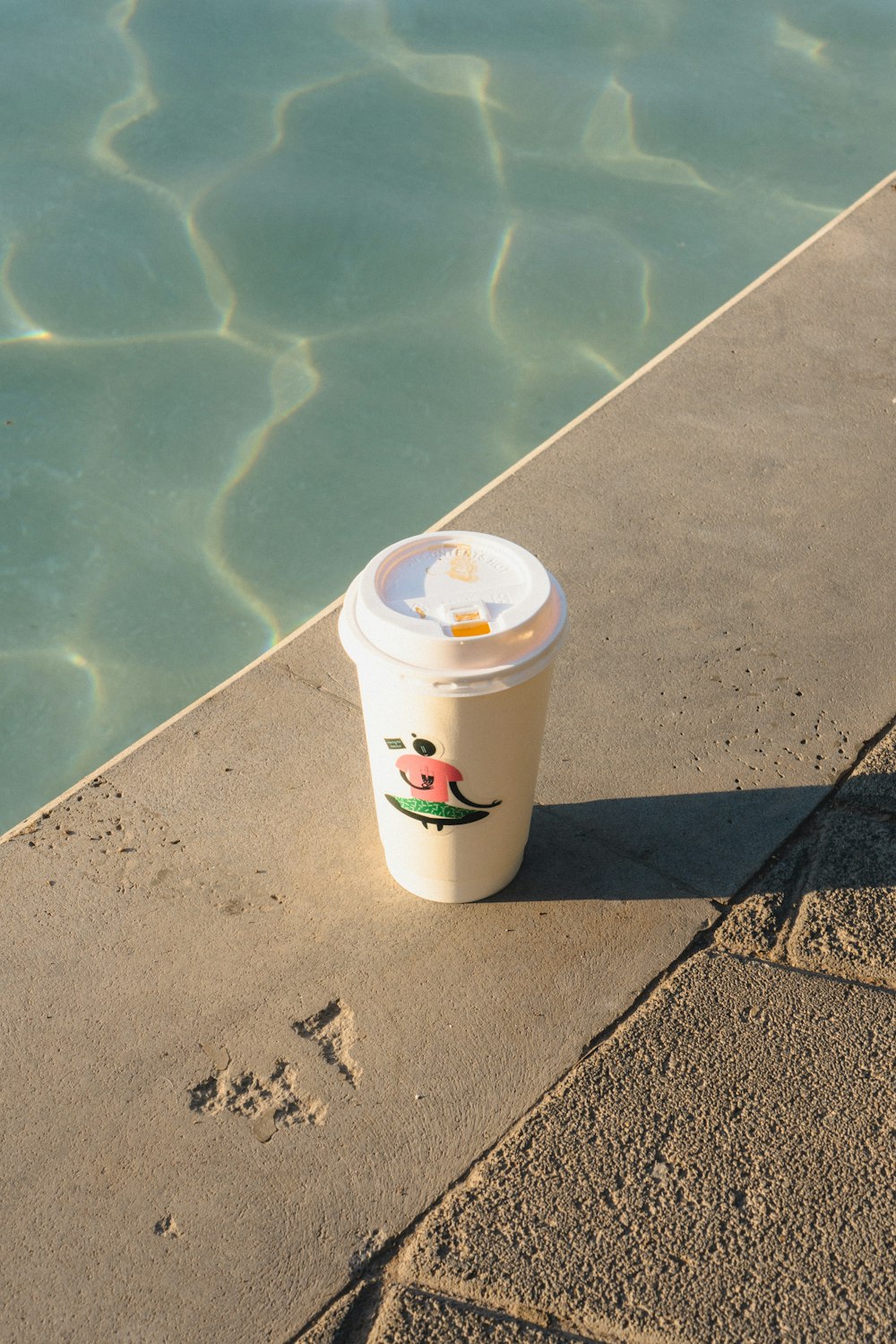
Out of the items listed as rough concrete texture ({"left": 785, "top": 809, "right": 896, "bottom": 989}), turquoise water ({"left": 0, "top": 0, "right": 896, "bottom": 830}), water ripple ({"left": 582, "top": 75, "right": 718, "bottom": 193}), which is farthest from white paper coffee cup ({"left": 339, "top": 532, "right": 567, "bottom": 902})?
water ripple ({"left": 582, "top": 75, "right": 718, "bottom": 193})

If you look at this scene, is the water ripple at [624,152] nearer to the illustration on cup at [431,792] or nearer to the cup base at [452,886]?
the cup base at [452,886]

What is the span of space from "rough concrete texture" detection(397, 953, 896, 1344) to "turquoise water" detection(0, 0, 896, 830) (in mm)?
2664

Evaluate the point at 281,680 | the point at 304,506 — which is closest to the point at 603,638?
the point at 281,680

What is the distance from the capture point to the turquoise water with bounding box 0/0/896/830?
5.43 meters

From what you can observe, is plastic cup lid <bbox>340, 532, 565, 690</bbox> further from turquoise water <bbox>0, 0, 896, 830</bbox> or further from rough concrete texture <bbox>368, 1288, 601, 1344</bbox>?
turquoise water <bbox>0, 0, 896, 830</bbox>

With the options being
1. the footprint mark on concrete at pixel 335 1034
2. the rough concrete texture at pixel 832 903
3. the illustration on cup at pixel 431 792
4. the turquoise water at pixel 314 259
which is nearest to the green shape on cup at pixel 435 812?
Answer: the illustration on cup at pixel 431 792

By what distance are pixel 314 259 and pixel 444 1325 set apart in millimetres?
6013

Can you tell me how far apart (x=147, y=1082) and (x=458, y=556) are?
152cm

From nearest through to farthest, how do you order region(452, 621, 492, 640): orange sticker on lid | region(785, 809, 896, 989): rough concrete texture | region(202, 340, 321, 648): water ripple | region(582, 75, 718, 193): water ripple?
region(452, 621, 492, 640): orange sticker on lid, region(785, 809, 896, 989): rough concrete texture, region(202, 340, 321, 648): water ripple, region(582, 75, 718, 193): water ripple

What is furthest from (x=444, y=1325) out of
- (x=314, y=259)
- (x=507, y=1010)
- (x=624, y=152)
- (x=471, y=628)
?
(x=624, y=152)

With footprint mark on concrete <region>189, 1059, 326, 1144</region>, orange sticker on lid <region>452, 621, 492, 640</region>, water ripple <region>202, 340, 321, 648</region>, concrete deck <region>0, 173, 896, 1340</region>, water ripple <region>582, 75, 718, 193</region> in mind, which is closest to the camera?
concrete deck <region>0, 173, 896, 1340</region>

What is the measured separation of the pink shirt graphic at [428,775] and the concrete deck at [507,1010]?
1.74 ft

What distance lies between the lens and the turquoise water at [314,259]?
5.43 metres

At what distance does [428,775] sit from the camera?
296cm
